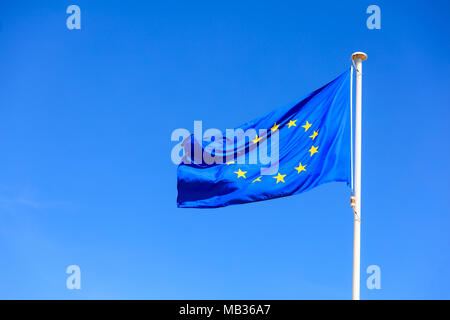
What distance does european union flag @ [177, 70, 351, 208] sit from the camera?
19375 millimetres

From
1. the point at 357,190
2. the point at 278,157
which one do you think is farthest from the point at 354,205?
the point at 278,157

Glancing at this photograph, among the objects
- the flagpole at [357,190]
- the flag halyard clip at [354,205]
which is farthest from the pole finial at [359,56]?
the flag halyard clip at [354,205]

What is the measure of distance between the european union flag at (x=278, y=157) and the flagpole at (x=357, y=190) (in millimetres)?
479

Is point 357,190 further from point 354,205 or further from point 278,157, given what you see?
point 278,157

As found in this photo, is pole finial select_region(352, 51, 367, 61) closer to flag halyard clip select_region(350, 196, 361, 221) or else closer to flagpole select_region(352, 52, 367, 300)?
flagpole select_region(352, 52, 367, 300)

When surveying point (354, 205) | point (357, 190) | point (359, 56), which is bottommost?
point (354, 205)

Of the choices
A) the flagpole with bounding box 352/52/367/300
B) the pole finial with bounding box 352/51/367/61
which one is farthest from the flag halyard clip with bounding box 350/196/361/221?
the pole finial with bounding box 352/51/367/61

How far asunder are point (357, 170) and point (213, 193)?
4424 mm

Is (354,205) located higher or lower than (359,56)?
lower

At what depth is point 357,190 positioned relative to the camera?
731 inches

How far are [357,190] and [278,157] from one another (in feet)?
8.81
